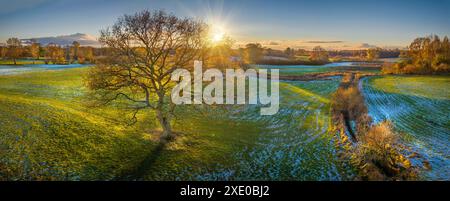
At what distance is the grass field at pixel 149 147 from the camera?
474 inches

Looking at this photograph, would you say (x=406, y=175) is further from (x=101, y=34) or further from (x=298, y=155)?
(x=101, y=34)

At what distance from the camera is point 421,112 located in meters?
27.2

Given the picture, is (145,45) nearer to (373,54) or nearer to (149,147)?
(149,147)

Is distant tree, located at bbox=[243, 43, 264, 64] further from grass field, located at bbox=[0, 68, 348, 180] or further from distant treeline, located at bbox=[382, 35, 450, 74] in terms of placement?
grass field, located at bbox=[0, 68, 348, 180]


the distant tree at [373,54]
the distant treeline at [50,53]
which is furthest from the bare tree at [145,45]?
the distant tree at [373,54]

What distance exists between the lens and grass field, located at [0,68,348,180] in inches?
474

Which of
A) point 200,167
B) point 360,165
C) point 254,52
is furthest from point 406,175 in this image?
point 254,52

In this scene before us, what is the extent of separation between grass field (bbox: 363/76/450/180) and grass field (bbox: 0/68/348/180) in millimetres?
6068

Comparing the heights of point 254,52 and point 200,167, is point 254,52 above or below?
above

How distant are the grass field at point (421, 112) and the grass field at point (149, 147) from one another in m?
6.07

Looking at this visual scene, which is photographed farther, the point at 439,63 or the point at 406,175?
the point at 439,63

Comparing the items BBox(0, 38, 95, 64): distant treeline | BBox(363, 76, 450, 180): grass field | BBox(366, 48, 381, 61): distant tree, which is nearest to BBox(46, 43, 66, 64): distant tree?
BBox(0, 38, 95, 64): distant treeline
